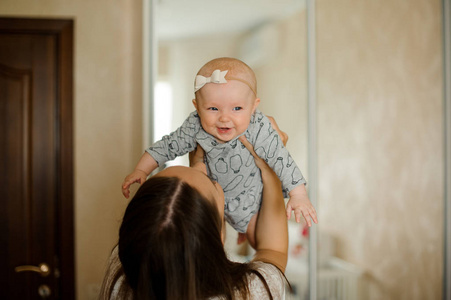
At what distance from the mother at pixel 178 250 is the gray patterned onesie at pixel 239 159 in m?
0.18

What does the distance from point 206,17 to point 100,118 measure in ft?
2.60

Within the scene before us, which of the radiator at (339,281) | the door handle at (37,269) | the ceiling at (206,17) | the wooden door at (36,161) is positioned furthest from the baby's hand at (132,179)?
the radiator at (339,281)

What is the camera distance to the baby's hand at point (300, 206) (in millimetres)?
868

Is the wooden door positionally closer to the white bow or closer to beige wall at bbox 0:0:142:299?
beige wall at bbox 0:0:142:299

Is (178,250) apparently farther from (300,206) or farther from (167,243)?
(300,206)

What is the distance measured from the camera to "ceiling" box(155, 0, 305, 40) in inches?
65.1

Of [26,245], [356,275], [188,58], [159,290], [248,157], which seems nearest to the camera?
[159,290]

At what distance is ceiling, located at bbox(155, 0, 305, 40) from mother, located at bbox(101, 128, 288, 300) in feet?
3.52

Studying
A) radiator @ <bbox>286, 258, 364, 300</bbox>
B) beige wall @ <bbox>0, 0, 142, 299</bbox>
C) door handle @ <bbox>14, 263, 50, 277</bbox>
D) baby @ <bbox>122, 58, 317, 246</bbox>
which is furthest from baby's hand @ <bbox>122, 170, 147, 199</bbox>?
radiator @ <bbox>286, 258, 364, 300</bbox>

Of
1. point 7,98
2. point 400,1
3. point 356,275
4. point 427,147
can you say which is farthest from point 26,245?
point 400,1

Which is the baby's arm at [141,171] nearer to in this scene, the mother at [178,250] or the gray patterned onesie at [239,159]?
the gray patterned onesie at [239,159]

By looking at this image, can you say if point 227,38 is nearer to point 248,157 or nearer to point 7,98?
point 248,157

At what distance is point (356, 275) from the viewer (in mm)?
2145

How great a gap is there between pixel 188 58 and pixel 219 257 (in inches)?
44.5
